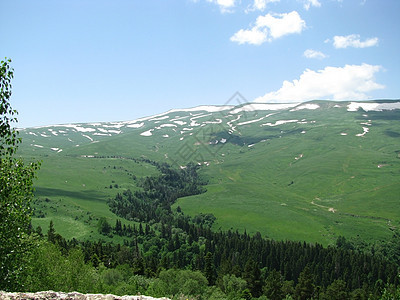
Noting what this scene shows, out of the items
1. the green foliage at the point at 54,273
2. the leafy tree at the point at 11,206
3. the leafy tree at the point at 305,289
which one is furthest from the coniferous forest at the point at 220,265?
the leafy tree at the point at 11,206

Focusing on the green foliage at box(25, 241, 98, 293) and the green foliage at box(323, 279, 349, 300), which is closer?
the green foliage at box(25, 241, 98, 293)

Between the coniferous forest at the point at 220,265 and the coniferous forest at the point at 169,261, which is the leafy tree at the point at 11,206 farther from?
the coniferous forest at the point at 220,265

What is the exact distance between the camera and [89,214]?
166 m

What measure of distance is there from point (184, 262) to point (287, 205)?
104191 mm

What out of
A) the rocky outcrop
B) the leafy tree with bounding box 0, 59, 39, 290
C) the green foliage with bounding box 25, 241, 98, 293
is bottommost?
the green foliage with bounding box 25, 241, 98, 293

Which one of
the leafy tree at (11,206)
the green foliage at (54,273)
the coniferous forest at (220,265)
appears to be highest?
the leafy tree at (11,206)

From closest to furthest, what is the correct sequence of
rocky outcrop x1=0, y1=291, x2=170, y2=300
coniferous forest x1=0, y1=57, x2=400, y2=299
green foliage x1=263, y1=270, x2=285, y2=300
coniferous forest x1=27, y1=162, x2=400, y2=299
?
rocky outcrop x1=0, y1=291, x2=170, y2=300, coniferous forest x1=0, y1=57, x2=400, y2=299, coniferous forest x1=27, y1=162, x2=400, y2=299, green foliage x1=263, y1=270, x2=285, y2=300

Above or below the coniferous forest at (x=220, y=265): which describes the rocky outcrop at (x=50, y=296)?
above

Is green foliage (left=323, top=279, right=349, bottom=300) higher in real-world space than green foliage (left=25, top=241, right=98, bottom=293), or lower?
lower

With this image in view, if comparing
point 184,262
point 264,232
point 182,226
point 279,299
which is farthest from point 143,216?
point 279,299

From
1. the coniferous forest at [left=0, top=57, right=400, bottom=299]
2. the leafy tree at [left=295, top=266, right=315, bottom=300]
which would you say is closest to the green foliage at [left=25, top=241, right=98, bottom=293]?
the coniferous forest at [left=0, top=57, right=400, bottom=299]

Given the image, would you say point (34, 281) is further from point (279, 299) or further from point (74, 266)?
point (279, 299)

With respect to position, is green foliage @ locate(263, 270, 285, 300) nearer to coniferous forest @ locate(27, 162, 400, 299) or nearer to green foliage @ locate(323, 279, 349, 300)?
coniferous forest @ locate(27, 162, 400, 299)

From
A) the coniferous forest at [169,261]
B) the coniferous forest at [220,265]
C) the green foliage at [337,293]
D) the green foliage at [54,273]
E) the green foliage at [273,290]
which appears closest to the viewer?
the coniferous forest at [169,261]
